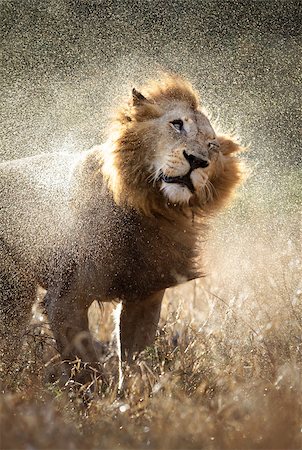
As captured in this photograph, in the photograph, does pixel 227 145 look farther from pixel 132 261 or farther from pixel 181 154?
pixel 132 261

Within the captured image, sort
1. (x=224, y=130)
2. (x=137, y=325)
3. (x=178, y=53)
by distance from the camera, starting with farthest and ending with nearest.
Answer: (x=178, y=53) < (x=224, y=130) < (x=137, y=325)

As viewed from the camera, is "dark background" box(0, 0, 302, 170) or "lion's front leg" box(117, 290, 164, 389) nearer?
"lion's front leg" box(117, 290, 164, 389)

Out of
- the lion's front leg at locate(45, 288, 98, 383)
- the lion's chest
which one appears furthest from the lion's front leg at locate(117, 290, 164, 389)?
the lion's front leg at locate(45, 288, 98, 383)

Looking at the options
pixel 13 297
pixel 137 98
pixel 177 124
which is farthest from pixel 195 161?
pixel 13 297

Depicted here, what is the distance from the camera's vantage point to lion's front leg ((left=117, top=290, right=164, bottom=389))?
5.56 metres

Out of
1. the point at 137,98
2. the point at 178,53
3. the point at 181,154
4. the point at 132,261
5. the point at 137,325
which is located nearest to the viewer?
the point at 181,154

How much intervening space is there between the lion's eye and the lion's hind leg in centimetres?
129

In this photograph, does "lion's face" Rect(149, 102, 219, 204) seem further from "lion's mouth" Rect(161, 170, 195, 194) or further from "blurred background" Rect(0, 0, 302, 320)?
"blurred background" Rect(0, 0, 302, 320)

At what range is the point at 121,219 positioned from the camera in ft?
17.3

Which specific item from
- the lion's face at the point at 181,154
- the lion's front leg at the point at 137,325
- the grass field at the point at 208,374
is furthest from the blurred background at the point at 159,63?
the lion's face at the point at 181,154

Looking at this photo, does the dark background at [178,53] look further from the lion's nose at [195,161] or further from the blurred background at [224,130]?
the lion's nose at [195,161]

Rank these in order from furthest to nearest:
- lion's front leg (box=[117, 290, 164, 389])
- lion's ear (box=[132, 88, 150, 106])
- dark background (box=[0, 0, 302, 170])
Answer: dark background (box=[0, 0, 302, 170]) < lion's front leg (box=[117, 290, 164, 389]) < lion's ear (box=[132, 88, 150, 106])

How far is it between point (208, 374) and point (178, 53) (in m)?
6.24

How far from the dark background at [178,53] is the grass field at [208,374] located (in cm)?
329
